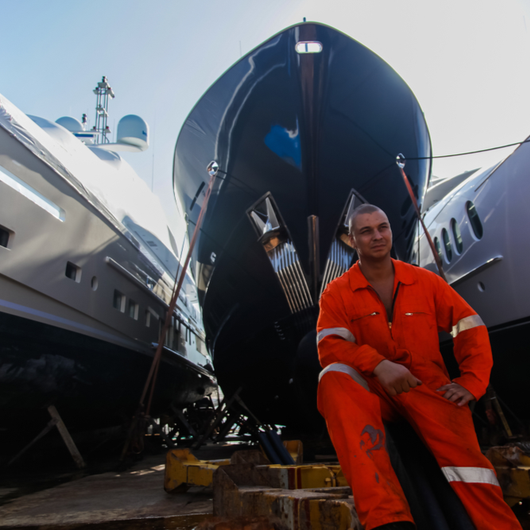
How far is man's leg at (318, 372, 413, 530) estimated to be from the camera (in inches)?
46.7

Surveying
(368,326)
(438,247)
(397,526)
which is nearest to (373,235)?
(368,326)

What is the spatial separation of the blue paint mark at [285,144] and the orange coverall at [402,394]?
301 centimetres

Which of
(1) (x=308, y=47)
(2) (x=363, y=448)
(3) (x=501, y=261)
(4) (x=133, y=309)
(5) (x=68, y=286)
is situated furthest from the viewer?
(4) (x=133, y=309)

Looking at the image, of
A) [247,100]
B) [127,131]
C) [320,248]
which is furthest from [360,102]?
[127,131]

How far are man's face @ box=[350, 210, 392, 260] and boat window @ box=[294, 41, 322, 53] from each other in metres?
3.24

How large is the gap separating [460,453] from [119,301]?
5.79 meters

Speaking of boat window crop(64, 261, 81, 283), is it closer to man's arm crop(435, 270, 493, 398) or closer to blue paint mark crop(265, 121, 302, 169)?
blue paint mark crop(265, 121, 302, 169)

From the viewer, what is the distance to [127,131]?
11062 millimetres

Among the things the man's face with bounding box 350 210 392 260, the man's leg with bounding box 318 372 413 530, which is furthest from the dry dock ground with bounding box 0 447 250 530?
the man's face with bounding box 350 210 392 260

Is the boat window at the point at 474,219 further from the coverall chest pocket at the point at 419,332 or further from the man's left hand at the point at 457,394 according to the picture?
the man's left hand at the point at 457,394

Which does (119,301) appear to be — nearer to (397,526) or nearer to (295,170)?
(295,170)

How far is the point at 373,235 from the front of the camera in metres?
1.73

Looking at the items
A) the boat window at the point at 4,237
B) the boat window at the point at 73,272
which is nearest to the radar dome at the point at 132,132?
the boat window at the point at 73,272

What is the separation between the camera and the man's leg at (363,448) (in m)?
1.19
